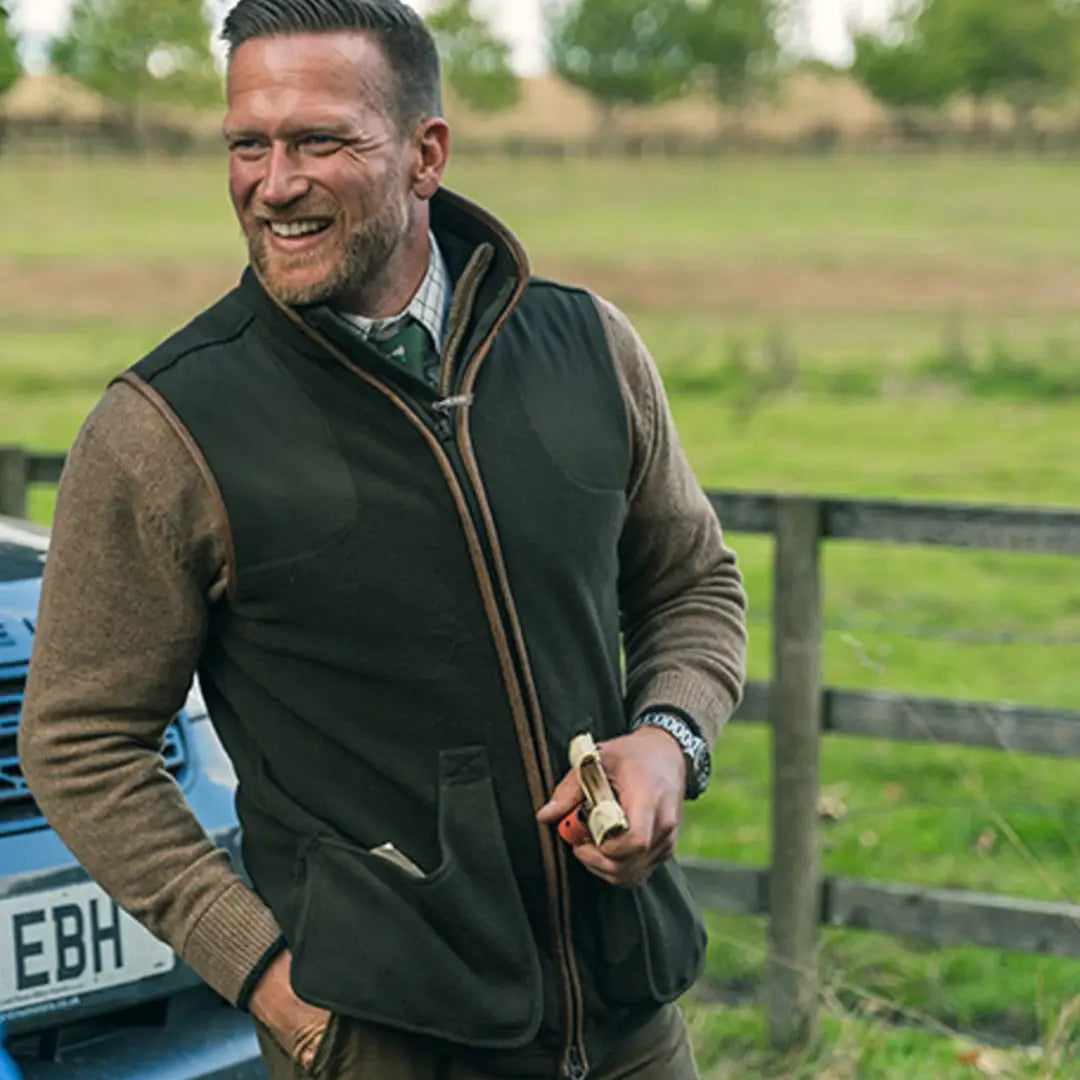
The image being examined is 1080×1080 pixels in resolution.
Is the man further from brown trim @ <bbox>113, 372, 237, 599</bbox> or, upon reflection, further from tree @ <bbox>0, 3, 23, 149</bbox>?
tree @ <bbox>0, 3, 23, 149</bbox>

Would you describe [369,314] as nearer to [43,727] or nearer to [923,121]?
[43,727]

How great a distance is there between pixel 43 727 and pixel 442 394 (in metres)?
0.56

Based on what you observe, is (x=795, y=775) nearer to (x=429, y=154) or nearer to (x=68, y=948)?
(x=68, y=948)

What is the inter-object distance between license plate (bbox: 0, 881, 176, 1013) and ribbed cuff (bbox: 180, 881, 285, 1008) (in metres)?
0.67

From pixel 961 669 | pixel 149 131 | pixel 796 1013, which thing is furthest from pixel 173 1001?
pixel 149 131

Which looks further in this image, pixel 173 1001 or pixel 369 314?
pixel 173 1001

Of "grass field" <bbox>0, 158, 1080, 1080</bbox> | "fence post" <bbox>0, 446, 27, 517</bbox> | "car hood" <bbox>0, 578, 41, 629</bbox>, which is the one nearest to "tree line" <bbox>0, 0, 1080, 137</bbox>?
"grass field" <bbox>0, 158, 1080, 1080</bbox>

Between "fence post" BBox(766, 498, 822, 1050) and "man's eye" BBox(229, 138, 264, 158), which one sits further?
"fence post" BBox(766, 498, 822, 1050)

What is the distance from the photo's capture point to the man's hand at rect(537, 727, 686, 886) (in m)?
2.20

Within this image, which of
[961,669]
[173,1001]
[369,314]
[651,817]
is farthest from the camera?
[961,669]

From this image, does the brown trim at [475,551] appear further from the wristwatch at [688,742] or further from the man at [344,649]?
the wristwatch at [688,742]

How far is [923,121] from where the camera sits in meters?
75.4

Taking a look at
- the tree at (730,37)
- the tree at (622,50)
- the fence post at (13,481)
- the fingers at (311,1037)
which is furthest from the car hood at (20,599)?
the tree at (730,37)

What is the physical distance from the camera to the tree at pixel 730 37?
3947 inches
